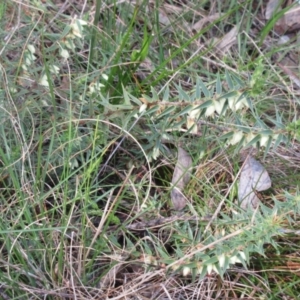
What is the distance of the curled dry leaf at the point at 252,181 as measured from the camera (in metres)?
1.69

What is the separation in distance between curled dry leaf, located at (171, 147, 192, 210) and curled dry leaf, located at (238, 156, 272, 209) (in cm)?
15

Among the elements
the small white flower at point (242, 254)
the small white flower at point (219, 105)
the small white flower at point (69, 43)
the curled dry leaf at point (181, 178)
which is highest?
the small white flower at point (219, 105)

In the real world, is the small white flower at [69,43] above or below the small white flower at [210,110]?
below

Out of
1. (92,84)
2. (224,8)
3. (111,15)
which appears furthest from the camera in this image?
(224,8)

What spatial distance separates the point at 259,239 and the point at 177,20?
3.15 feet

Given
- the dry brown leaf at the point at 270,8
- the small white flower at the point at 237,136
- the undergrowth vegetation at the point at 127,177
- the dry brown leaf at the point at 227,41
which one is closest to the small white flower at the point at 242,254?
the undergrowth vegetation at the point at 127,177

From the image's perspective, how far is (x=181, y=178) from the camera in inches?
67.5

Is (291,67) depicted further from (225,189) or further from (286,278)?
(286,278)

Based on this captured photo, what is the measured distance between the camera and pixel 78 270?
152 centimetres

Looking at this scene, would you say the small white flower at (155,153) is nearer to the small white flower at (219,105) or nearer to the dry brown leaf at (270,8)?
the small white flower at (219,105)

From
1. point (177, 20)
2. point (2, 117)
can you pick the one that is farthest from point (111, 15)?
point (2, 117)

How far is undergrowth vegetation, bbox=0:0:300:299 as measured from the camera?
4.64 ft

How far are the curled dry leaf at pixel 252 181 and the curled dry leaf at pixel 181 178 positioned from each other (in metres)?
0.15

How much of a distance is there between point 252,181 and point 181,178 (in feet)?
0.62
